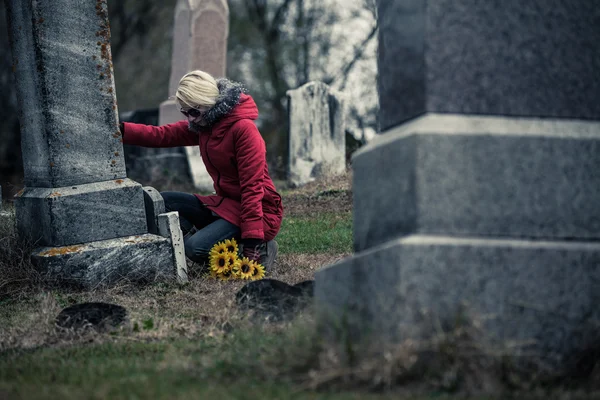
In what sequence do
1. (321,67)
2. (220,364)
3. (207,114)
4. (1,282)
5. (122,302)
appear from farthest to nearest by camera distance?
(321,67) → (207,114) → (1,282) → (122,302) → (220,364)

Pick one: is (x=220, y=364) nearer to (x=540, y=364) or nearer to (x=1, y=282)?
(x=540, y=364)

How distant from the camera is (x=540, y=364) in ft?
8.87

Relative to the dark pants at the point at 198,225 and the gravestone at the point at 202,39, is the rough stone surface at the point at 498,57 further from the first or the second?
the gravestone at the point at 202,39

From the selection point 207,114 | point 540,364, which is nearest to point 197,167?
point 207,114

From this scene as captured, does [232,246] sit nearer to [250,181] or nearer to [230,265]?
[230,265]

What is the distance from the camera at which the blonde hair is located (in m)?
5.14

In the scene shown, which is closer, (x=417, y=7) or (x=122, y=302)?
(x=417, y=7)

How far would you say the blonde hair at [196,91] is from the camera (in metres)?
5.14

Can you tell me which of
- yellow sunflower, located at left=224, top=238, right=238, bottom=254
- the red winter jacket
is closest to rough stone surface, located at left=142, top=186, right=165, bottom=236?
the red winter jacket

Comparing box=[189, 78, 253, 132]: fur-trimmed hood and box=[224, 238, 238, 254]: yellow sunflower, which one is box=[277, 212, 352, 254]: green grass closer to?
box=[224, 238, 238, 254]: yellow sunflower

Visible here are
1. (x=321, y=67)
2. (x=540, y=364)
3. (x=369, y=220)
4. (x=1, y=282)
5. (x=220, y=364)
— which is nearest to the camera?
(x=540, y=364)

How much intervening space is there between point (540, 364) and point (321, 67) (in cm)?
1863

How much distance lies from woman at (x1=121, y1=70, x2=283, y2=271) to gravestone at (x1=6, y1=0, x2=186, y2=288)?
36cm

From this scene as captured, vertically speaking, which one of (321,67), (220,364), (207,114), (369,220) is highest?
(321,67)
